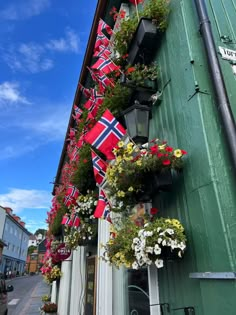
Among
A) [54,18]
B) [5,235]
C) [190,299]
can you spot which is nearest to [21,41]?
[54,18]

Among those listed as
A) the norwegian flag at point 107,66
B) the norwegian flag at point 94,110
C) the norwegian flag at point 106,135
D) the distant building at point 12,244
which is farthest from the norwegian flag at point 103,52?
the distant building at point 12,244

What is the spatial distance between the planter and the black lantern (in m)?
1.04

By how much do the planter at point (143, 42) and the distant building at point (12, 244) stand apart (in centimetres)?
3787

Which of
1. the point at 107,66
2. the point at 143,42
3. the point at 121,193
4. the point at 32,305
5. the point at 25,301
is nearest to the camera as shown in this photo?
the point at 121,193

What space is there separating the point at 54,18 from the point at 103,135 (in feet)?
27.1

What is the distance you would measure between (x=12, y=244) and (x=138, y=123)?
4778 cm

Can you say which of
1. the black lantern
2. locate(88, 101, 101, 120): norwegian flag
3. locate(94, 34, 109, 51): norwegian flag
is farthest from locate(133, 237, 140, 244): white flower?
locate(94, 34, 109, 51): norwegian flag

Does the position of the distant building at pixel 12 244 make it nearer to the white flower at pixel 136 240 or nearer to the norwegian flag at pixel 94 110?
the norwegian flag at pixel 94 110

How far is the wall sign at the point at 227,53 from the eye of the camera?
257 centimetres

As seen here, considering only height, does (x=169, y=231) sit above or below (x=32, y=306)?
above

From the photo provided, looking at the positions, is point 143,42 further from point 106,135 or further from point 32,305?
point 32,305

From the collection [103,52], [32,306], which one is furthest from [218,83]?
[32,306]

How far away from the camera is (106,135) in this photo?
3.11 meters

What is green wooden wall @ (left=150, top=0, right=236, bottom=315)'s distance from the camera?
1769 mm
